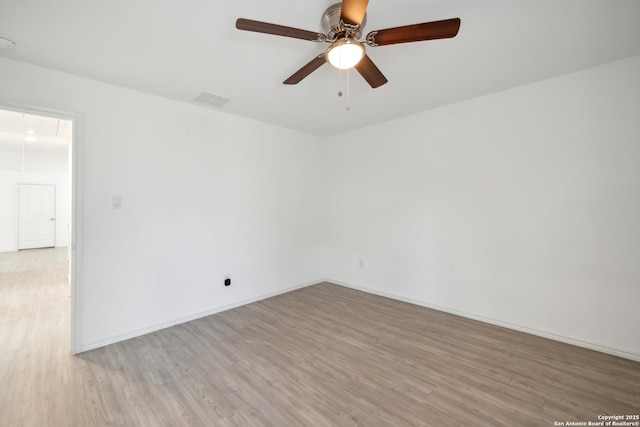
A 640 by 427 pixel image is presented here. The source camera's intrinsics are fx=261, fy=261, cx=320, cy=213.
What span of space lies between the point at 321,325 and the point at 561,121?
323 centimetres

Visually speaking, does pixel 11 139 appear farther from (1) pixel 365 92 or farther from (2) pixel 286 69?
(1) pixel 365 92

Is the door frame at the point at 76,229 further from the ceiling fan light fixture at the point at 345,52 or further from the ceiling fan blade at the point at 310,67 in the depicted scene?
the ceiling fan light fixture at the point at 345,52

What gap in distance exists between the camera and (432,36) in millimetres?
1489

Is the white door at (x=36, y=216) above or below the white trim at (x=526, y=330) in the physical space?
above

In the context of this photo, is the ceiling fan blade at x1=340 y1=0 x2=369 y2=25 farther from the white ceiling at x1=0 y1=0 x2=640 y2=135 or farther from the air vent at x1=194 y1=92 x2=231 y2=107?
the air vent at x1=194 y1=92 x2=231 y2=107

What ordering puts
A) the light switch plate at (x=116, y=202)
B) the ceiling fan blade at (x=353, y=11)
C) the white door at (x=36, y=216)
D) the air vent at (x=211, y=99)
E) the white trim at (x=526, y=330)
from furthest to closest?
the white door at (x=36, y=216) → the air vent at (x=211, y=99) → the light switch plate at (x=116, y=202) → the white trim at (x=526, y=330) → the ceiling fan blade at (x=353, y=11)

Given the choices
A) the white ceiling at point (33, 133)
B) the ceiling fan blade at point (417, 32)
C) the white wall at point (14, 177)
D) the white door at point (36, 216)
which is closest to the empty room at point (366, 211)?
the ceiling fan blade at point (417, 32)

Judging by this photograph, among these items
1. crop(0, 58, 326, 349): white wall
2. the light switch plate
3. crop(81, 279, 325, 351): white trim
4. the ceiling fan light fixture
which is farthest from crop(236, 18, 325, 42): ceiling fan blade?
crop(81, 279, 325, 351): white trim

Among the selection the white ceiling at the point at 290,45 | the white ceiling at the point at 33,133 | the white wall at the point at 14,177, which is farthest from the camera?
the white wall at the point at 14,177

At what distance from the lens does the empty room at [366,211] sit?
5.64ft

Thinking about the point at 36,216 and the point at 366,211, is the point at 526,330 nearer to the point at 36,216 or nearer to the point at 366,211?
the point at 366,211

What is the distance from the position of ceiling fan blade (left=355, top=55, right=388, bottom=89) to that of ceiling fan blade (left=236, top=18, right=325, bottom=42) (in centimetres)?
35

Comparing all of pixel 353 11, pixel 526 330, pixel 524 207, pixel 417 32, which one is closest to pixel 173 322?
pixel 353 11

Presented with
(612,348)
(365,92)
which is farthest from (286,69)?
(612,348)
